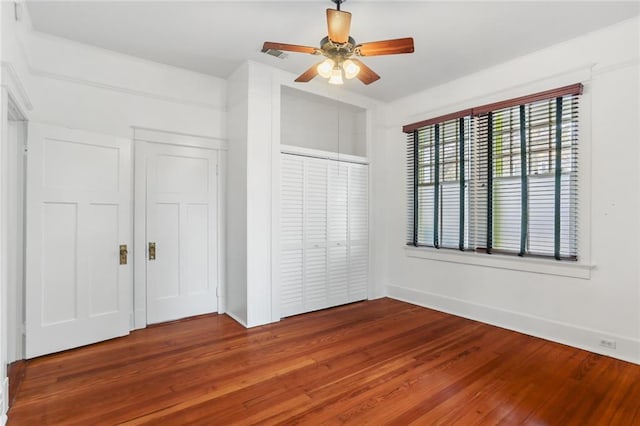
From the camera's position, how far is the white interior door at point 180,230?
376 cm

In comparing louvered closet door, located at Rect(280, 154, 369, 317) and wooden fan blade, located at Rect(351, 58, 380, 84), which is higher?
wooden fan blade, located at Rect(351, 58, 380, 84)

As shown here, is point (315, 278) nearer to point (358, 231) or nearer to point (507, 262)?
point (358, 231)

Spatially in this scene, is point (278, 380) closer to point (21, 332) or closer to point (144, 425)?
point (144, 425)

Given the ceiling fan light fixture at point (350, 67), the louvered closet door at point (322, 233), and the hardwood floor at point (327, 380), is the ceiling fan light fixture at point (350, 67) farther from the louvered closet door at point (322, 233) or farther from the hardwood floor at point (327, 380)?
the hardwood floor at point (327, 380)

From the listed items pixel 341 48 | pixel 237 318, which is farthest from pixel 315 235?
pixel 341 48

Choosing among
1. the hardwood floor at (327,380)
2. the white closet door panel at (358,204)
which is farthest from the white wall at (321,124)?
the hardwood floor at (327,380)

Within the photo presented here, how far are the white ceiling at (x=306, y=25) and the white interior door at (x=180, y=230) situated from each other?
1100 millimetres

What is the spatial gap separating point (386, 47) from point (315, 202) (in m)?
2.20

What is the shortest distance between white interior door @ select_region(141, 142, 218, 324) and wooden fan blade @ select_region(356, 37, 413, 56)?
2377 mm

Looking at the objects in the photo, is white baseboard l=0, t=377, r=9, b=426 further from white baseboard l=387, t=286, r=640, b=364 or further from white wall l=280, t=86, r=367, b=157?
white baseboard l=387, t=286, r=640, b=364

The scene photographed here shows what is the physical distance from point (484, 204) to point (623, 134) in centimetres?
136

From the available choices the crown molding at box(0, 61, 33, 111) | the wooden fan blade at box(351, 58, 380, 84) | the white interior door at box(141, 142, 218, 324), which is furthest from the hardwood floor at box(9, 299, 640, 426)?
the wooden fan blade at box(351, 58, 380, 84)

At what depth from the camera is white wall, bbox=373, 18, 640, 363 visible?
9.56 ft

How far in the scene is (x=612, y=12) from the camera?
9.16ft
